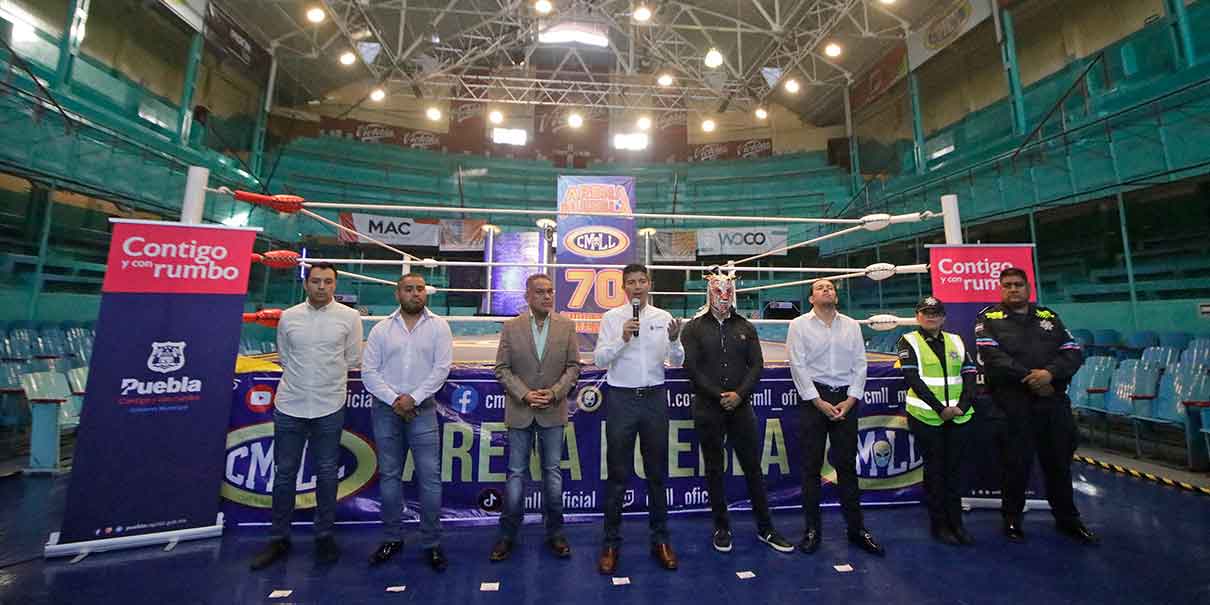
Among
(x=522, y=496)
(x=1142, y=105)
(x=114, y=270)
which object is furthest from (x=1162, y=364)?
(x=114, y=270)

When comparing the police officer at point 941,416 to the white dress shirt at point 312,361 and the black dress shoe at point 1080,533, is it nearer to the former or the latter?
the black dress shoe at point 1080,533

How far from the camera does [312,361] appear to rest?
2.52 metres

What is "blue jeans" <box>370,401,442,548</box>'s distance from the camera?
2469mm

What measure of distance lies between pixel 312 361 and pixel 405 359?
0.52m

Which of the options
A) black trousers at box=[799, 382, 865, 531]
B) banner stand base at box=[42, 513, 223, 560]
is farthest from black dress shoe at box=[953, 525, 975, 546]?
banner stand base at box=[42, 513, 223, 560]

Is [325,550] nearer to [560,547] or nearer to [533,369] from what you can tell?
[560,547]

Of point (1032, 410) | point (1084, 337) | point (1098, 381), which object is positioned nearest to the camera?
point (1032, 410)

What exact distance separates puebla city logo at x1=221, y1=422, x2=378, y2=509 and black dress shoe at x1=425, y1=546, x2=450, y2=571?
0.80 meters

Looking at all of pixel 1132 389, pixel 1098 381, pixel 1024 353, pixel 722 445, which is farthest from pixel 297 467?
pixel 1098 381

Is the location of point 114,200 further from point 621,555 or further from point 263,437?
point 621,555

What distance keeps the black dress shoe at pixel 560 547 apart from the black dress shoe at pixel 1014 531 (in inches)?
107

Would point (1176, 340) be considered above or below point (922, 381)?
above

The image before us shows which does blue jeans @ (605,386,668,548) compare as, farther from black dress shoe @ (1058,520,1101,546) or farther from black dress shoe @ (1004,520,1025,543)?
black dress shoe @ (1058,520,1101,546)

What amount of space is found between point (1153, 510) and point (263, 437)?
6.15m
